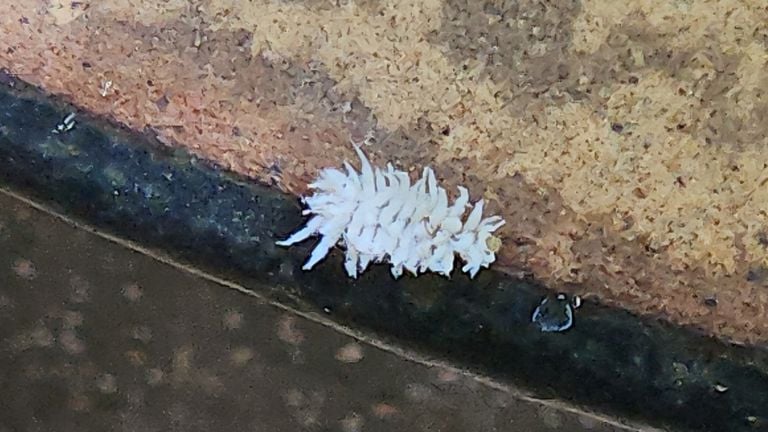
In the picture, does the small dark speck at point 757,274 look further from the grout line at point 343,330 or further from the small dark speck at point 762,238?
the grout line at point 343,330

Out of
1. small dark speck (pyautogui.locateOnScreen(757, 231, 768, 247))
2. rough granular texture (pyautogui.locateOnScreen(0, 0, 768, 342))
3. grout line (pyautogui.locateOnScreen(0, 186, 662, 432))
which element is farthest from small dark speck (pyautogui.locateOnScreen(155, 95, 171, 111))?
small dark speck (pyautogui.locateOnScreen(757, 231, 768, 247))

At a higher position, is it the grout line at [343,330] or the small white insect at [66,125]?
the small white insect at [66,125]

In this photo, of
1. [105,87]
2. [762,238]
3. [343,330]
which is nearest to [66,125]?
[105,87]

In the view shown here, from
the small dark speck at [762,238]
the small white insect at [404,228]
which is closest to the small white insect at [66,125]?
the small white insect at [404,228]

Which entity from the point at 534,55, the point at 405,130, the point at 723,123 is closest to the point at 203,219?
the point at 405,130

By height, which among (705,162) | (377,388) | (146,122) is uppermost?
(705,162)

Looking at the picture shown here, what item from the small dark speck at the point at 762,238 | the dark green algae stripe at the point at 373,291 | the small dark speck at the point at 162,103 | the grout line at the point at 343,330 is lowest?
the grout line at the point at 343,330

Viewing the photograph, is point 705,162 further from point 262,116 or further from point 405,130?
point 262,116

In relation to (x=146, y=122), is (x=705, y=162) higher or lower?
higher
